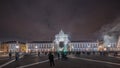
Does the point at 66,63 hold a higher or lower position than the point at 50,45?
lower

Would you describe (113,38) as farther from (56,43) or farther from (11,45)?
(11,45)

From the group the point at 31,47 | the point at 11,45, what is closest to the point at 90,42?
the point at 31,47

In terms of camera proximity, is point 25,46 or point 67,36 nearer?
point 67,36

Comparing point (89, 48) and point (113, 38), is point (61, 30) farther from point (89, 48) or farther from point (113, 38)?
point (113, 38)

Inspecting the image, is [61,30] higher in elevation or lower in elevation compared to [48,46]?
higher

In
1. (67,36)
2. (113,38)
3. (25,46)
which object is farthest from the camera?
(25,46)

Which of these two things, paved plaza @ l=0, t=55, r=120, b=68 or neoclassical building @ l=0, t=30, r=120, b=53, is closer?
paved plaza @ l=0, t=55, r=120, b=68

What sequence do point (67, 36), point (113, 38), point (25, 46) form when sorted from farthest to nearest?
point (25, 46)
point (67, 36)
point (113, 38)

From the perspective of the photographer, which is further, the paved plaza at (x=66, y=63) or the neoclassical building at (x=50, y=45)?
the neoclassical building at (x=50, y=45)

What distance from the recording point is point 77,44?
18875 cm

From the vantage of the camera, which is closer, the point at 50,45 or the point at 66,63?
the point at 66,63

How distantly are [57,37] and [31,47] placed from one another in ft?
82.9

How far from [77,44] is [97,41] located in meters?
18.2

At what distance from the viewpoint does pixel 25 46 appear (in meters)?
195
